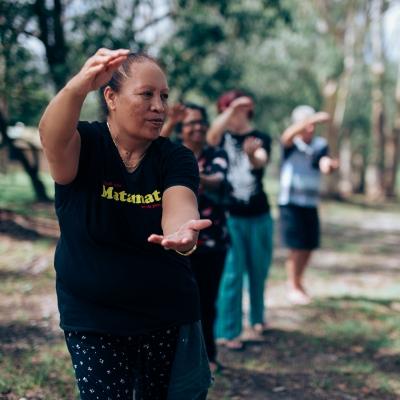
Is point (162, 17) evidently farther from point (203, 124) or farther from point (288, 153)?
point (203, 124)

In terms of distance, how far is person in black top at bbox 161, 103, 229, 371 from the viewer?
413 centimetres

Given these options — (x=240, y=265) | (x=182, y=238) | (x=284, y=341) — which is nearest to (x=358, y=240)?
(x=284, y=341)

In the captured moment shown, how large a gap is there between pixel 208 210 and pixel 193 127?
1.95 ft

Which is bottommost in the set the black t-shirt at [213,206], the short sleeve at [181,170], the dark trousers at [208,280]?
the dark trousers at [208,280]

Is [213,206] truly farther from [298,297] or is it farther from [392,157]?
[392,157]

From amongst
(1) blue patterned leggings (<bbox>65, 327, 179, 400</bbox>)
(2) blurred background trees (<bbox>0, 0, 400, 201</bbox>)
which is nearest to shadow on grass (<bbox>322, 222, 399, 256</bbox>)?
(2) blurred background trees (<bbox>0, 0, 400, 201</bbox>)

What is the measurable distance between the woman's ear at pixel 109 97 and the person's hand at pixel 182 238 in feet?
2.08

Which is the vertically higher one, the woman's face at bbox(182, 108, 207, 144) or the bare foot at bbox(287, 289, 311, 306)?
the woman's face at bbox(182, 108, 207, 144)

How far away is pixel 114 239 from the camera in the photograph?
6.95ft

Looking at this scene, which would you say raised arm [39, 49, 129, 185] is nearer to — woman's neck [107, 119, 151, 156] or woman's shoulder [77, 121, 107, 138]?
woman's shoulder [77, 121, 107, 138]

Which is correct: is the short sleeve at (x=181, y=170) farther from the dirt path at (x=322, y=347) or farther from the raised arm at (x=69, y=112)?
the dirt path at (x=322, y=347)

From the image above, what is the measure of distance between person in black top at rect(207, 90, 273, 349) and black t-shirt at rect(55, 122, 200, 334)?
270cm

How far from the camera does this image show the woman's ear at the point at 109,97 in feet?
7.43

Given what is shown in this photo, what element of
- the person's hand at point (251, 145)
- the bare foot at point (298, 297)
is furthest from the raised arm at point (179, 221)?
the bare foot at point (298, 297)
